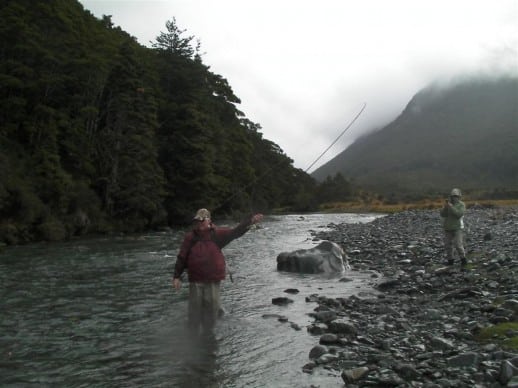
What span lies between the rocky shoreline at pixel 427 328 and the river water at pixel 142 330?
44cm

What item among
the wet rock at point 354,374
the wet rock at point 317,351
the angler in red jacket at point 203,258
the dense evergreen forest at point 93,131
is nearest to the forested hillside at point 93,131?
the dense evergreen forest at point 93,131

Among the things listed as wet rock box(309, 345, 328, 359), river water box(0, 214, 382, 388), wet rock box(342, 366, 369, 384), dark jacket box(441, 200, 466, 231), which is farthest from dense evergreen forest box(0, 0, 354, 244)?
wet rock box(342, 366, 369, 384)

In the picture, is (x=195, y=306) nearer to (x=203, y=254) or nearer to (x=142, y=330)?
(x=203, y=254)

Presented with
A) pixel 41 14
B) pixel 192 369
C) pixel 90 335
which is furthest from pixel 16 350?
pixel 41 14

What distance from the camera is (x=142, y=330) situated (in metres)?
9.59

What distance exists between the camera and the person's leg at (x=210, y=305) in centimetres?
912

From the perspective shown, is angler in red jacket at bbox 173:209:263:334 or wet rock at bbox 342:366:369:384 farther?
angler in red jacket at bbox 173:209:263:334

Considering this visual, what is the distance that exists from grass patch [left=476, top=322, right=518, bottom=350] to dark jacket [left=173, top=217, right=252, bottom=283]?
4545mm

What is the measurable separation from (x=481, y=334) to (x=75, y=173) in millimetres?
34276

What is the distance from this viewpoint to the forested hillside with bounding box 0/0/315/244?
30.3m

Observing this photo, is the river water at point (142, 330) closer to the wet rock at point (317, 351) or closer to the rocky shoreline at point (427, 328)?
the wet rock at point (317, 351)

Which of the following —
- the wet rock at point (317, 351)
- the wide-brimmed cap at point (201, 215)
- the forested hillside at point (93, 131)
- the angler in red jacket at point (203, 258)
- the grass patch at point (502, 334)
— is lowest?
the wet rock at point (317, 351)

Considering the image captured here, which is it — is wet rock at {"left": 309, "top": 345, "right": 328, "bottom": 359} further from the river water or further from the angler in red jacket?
the angler in red jacket

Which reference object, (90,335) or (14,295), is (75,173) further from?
(90,335)
